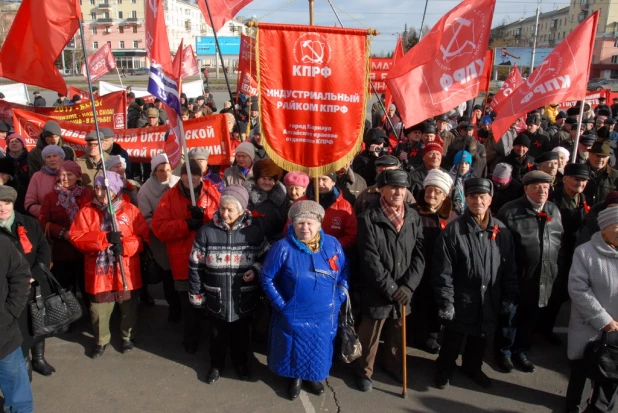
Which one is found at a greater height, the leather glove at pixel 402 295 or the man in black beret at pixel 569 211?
the man in black beret at pixel 569 211

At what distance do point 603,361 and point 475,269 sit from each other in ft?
3.32

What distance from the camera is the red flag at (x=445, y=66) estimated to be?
14.6 feet

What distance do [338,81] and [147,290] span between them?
3.35 meters

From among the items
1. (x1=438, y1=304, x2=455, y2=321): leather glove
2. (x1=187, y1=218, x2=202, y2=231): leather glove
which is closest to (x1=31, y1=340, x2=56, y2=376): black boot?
(x1=187, y1=218, x2=202, y2=231): leather glove

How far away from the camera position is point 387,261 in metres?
3.74

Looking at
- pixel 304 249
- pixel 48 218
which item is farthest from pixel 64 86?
pixel 304 249

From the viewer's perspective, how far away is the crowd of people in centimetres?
352

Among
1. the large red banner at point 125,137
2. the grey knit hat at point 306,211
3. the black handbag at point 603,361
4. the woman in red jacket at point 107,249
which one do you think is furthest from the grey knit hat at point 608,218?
the large red banner at point 125,137

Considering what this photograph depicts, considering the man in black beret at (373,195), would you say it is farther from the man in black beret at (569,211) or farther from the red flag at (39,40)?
the red flag at (39,40)

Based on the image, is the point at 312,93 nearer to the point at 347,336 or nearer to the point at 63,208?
the point at 347,336

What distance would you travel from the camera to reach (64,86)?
423 cm

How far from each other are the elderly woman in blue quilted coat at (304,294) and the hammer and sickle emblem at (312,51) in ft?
3.89

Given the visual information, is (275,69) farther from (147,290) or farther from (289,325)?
(147,290)

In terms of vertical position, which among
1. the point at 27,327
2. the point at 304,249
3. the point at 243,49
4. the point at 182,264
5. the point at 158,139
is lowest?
the point at 27,327
